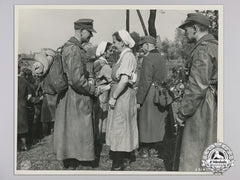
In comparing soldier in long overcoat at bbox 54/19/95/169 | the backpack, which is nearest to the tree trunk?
soldier in long overcoat at bbox 54/19/95/169

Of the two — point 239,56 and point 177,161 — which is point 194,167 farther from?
point 239,56

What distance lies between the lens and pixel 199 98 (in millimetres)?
3299

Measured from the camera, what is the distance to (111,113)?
10.9ft

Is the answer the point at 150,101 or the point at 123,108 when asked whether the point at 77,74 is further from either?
the point at 150,101

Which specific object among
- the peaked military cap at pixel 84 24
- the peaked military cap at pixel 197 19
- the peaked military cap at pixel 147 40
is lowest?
the peaked military cap at pixel 147 40

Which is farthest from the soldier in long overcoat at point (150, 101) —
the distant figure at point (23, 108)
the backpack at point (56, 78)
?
the distant figure at point (23, 108)

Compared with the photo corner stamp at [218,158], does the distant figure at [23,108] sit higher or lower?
higher

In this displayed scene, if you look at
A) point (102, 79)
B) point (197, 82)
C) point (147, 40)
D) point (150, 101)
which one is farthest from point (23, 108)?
point (197, 82)

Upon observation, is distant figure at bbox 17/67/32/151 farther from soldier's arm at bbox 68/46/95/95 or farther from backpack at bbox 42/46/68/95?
soldier's arm at bbox 68/46/95/95

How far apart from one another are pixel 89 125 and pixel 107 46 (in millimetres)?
618

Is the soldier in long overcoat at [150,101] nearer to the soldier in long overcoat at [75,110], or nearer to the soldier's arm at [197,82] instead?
the soldier's arm at [197,82]

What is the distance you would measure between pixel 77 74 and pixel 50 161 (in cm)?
70

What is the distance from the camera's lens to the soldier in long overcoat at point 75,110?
332 cm

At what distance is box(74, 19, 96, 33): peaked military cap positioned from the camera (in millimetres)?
3324
